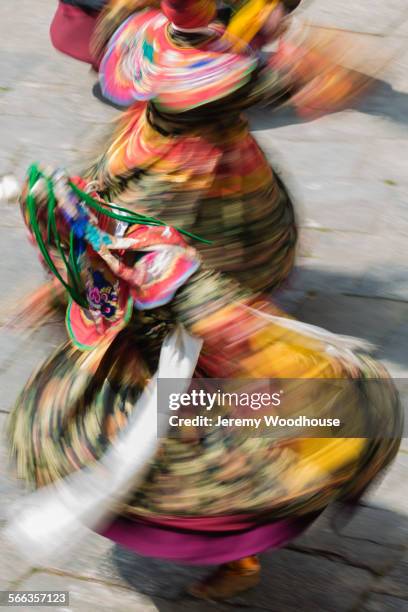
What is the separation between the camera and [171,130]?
10.6ft

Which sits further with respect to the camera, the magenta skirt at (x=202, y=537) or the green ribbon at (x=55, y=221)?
the magenta skirt at (x=202, y=537)

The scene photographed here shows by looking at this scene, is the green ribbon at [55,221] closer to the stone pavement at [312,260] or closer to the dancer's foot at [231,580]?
the stone pavement at [312,260]

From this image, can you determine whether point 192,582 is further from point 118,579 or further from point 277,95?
point 277,95

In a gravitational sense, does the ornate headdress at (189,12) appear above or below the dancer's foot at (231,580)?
above

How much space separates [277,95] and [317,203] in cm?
134

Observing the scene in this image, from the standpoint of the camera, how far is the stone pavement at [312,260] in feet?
9.72

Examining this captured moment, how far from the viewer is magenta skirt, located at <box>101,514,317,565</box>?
8.09 feet

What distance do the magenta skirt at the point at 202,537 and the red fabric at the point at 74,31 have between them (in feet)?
10.3

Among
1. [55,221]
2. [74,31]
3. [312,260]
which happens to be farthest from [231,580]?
[74,31]

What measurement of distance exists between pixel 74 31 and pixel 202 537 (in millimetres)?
3340

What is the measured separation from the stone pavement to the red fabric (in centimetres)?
20

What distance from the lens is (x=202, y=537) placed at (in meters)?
2.49

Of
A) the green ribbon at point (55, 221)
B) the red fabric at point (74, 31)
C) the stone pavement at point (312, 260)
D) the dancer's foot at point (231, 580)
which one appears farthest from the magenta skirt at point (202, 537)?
the red fabric at point (74, 31)

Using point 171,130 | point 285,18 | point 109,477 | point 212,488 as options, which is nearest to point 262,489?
point 212,488
